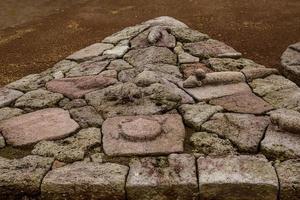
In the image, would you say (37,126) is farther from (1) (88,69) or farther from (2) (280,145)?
(2) (280,145)

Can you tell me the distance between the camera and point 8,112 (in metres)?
3.93

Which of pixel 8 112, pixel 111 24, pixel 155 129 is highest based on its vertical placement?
pixel 155 129

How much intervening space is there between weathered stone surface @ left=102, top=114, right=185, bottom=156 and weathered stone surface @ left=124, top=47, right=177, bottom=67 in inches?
47.0

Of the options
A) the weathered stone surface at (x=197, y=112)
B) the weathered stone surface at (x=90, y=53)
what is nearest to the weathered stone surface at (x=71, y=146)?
the weathered stone surface at (x=197, y=112)

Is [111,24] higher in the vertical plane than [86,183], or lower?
lower

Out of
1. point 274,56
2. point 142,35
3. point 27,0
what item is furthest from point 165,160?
point 27,0

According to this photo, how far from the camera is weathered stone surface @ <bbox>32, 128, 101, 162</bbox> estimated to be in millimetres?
3207

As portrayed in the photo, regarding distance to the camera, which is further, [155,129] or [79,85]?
[79,85]

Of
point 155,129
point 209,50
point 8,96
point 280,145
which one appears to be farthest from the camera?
point 209,50

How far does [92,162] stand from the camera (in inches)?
122

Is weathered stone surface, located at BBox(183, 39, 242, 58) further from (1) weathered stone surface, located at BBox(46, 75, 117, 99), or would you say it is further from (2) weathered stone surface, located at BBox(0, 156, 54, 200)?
(2) weathered stone surface, located at BBox(0, 156, 54, 200)

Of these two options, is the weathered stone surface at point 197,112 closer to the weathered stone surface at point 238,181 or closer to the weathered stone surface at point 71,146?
the weathered stone surface at point 238,181

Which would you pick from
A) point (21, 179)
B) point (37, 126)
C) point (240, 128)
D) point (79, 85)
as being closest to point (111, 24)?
point (79, 85)

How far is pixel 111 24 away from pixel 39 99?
12.6 feet
